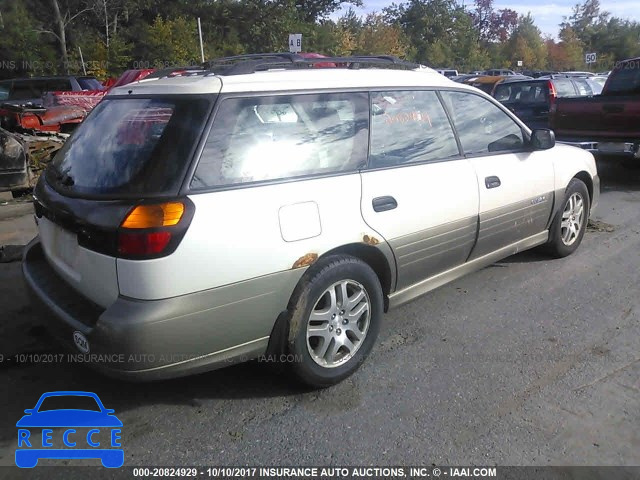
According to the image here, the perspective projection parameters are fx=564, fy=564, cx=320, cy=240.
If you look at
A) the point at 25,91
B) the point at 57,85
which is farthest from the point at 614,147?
the point at 25,91

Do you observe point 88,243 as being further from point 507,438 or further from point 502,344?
point 502,344

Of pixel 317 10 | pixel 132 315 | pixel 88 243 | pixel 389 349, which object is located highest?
pixel 317 10

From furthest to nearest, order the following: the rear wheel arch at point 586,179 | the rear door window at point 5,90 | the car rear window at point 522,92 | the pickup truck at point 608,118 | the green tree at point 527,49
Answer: the green tree at point 527,49, the rear door window at point 5,90, the car rear window at point 522,92, the pickup truck at point 608,118, the rear wheel arch at point 586,179

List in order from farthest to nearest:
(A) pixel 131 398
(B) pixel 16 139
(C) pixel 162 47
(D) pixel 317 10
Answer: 1. (D) pixel 317 10
2. (C) pixel 162 47
3. (B) pixel 16 139
4. (A) pixel 131 398

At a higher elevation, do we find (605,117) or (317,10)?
(317,10)

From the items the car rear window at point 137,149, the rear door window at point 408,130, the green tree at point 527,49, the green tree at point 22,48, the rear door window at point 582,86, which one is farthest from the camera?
the green tree at point 527,49

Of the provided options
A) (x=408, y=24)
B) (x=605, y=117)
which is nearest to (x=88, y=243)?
(x=605, y=117)

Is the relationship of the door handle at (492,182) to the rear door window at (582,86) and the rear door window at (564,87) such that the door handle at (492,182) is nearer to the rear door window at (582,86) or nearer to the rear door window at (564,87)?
the rear door window at (564,87)

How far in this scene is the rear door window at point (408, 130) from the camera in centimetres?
345

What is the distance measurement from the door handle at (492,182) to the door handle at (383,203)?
1.00 meters

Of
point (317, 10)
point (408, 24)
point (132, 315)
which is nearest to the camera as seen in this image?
point (132, 315)

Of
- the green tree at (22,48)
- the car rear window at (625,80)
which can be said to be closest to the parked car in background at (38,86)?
the car rear window at (625,80)

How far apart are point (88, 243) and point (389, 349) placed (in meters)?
1.95

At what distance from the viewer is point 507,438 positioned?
108 inches
